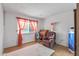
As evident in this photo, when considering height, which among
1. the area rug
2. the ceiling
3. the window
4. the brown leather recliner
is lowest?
the area rug

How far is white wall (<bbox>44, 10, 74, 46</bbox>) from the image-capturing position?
115 cm

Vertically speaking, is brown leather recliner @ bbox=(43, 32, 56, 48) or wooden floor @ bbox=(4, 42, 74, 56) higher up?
brown leather recliner @ bbox=(43, 32, 56, 48)

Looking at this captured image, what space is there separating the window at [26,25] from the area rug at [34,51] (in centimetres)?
22

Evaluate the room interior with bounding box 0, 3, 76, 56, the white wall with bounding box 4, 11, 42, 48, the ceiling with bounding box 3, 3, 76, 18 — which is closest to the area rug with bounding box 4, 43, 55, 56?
the room interior with bounding box 0, 3, 76, 56

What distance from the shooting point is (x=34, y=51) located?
115 cm

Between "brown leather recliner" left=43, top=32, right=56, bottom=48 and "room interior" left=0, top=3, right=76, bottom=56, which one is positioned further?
"brown leather recliner" left=43, top=32, right=56, bottom=48

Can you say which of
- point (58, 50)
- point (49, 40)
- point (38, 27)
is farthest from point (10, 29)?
point (58, 50)

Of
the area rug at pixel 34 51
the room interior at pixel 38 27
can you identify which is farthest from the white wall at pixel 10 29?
the area rug at pixel 34 51

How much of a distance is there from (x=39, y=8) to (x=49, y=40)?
18.3 inches

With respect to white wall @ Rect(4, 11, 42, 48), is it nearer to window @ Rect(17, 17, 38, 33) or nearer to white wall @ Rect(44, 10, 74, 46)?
window @ Rect(17, 17, 38, 33)

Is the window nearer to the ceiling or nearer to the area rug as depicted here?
the ceiling

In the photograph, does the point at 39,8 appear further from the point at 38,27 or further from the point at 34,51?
the point at 34,51

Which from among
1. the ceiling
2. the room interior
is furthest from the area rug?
the ceiling

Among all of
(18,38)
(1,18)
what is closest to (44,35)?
(18,38)
